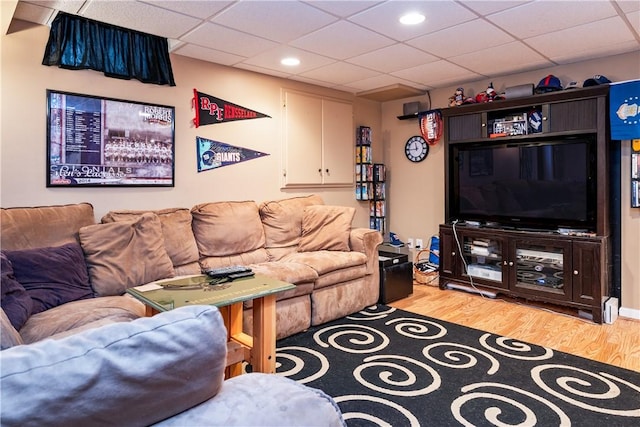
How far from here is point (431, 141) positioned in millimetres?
4855

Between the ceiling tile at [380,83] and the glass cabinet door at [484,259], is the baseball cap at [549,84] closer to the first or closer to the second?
the ceiling tile at [380,83]

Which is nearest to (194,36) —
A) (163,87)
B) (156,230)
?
(163,87)

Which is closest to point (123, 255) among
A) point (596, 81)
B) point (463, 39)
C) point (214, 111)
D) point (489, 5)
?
point (214, 111)

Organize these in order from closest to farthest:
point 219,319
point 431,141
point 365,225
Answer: point 219,319
point 431,141
point 365,225

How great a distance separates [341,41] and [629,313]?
349 centimetres

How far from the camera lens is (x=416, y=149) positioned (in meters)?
5.10

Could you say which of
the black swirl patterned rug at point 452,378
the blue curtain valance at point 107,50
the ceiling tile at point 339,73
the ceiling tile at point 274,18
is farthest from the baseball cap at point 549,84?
the blue curtain valance at point 107,50

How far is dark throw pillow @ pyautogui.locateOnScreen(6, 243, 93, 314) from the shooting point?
2.21 m

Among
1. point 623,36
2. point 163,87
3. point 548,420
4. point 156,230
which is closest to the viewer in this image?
point 548,420

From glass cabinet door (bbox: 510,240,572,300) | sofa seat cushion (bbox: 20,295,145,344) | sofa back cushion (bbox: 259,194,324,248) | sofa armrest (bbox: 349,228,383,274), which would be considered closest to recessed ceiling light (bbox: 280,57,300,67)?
sofa back cushion (bbox: 259,194,324,248)

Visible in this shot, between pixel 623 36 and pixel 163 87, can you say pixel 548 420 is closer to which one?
pixel 623 36

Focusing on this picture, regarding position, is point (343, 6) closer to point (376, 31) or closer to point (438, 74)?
point (376, 31)

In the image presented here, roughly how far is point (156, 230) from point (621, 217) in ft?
13.1

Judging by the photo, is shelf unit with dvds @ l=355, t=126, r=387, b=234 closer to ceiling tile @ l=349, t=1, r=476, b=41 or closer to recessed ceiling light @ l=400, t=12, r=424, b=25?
ceiling tile @ l=349, t=1, r=476, b=41
